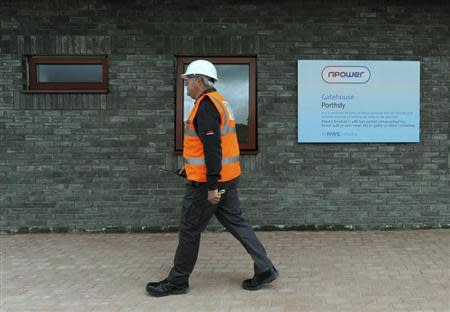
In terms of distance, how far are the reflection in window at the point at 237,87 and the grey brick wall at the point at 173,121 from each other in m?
0.21

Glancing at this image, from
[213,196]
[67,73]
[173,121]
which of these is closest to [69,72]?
[67,73]

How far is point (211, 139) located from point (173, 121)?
2672mm

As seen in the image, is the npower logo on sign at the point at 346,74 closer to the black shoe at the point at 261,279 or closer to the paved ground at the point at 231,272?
the paved ground at the point at 231,272

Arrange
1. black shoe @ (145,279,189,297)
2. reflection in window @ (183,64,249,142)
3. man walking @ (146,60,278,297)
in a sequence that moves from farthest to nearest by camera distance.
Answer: reflection in window @ (183,64,249,142) < black shoe @ (145,279,189,297) < man walking @ (146,60,278,297)

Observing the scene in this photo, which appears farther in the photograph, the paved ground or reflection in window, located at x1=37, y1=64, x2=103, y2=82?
reflection in window, located at x1=37, y1=64, x2=103, y2=82

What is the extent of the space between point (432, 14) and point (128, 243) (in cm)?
495

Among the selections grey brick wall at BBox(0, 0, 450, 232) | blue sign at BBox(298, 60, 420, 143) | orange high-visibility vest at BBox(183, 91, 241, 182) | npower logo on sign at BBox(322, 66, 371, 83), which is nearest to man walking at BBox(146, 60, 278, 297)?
orange high-visibility vest at BBox(183, 91, 241, 182)

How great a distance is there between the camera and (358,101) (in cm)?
694

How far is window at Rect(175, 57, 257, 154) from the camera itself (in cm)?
700

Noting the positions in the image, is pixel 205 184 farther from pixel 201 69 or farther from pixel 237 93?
pixel 237 93

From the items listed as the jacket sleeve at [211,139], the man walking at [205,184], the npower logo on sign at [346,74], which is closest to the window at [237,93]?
the npower logo on sign at [346,74]

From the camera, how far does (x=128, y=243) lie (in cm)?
646

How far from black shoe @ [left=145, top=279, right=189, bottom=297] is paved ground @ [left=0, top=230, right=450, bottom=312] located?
63 mm

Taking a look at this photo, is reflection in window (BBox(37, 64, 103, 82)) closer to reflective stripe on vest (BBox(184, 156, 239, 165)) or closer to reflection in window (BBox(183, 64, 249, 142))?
reflection in window (BBox(183, 64, 249, 142))
